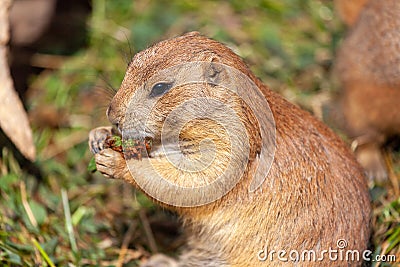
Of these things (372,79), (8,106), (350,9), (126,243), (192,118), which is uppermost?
(350,9)

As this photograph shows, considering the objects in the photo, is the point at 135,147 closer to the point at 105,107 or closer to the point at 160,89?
the point at 160,89

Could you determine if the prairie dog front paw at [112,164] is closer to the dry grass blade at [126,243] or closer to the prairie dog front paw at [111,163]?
the prairie dog front paw at [111,163]

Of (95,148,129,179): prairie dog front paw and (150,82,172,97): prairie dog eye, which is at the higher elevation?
(150,82,172,97): prairie dog eye

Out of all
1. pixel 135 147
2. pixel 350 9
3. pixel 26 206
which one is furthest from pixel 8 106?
pixel 350 9

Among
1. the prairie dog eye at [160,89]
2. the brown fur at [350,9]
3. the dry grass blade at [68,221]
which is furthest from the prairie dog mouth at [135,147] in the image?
the brown fur at [350,9]

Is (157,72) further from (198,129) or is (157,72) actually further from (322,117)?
(322,117)

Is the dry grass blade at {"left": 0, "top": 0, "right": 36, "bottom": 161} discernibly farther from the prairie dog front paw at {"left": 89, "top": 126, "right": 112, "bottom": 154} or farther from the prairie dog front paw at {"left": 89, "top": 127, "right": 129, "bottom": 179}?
the prairie dog front paw at {"left": 89, "top": 127, "right": 129, "bottom": 179}

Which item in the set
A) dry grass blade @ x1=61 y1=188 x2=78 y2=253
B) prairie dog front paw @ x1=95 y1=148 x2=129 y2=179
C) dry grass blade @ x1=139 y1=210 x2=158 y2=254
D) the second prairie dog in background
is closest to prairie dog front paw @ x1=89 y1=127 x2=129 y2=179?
prairie dog front paw @ x1=95 y1=148 x2=129 y2=179
